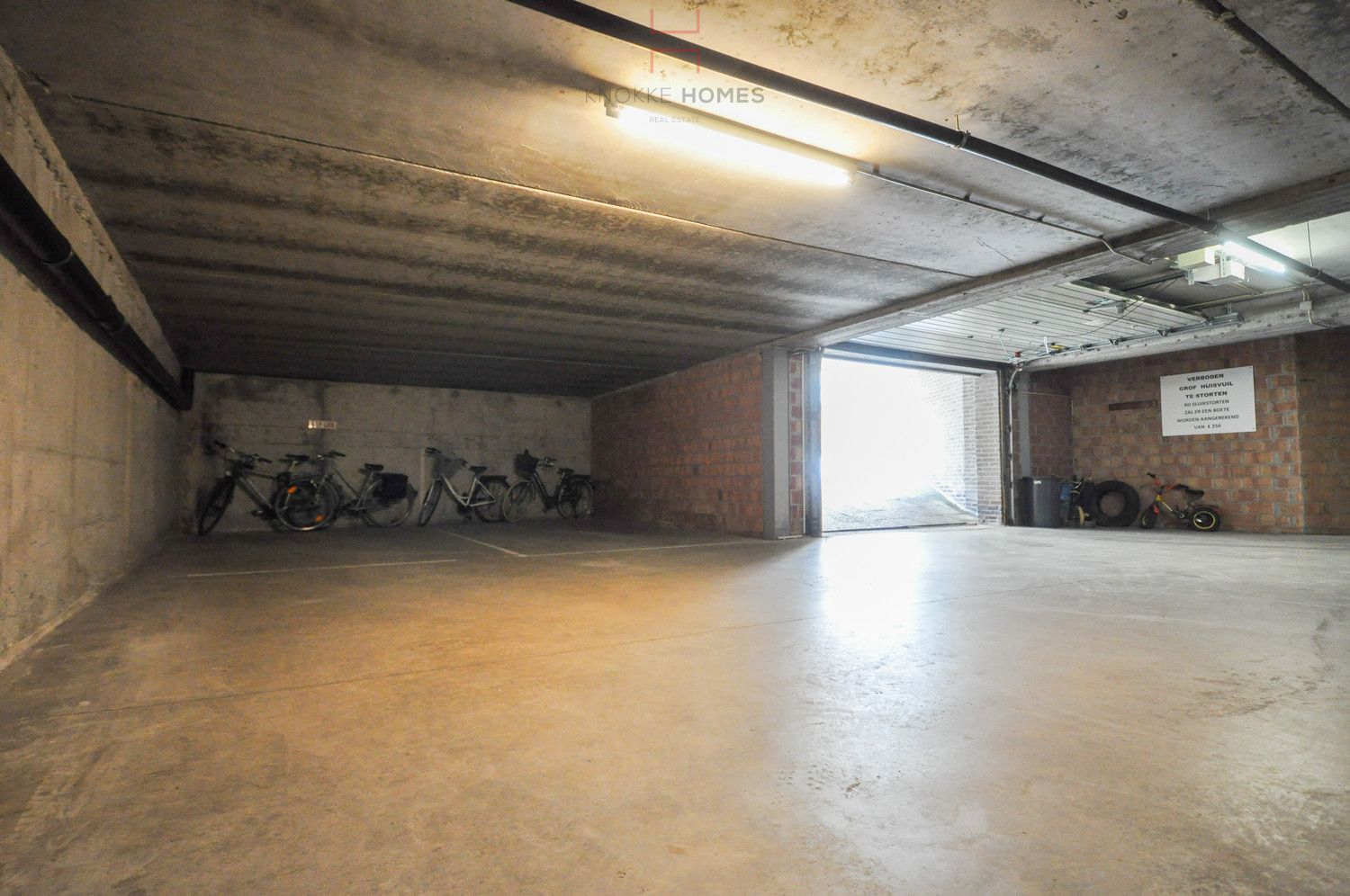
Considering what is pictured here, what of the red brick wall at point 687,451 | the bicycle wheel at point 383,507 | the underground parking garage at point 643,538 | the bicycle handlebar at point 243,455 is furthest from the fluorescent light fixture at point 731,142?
the bicycle handlebar at point 243,455

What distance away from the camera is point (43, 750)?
5.43 feet

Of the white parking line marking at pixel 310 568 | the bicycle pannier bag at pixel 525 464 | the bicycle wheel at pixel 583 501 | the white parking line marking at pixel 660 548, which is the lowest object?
the white parking line marking at pixel 660 548

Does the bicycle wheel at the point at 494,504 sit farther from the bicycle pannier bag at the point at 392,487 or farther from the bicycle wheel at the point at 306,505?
the bicycle wheel at the point at 306,505

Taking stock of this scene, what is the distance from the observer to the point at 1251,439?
335 inches

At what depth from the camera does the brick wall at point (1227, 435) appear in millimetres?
8039

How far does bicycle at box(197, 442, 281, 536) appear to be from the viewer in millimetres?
8008

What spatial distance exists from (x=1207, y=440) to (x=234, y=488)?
13116 millimetres

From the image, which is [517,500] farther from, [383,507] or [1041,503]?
[1041,503]

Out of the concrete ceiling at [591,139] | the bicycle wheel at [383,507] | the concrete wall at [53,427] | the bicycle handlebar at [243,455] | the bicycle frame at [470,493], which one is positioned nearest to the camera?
the concrete ceiling at [591,139]

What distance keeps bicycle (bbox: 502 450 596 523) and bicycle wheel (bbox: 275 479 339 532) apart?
2.51m

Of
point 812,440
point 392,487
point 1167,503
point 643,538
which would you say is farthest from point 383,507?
point 1167,503

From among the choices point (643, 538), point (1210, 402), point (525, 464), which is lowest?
point (643, 538)

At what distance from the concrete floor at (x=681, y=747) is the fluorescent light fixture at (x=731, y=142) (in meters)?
2.28

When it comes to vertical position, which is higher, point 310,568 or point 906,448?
point 906,448
